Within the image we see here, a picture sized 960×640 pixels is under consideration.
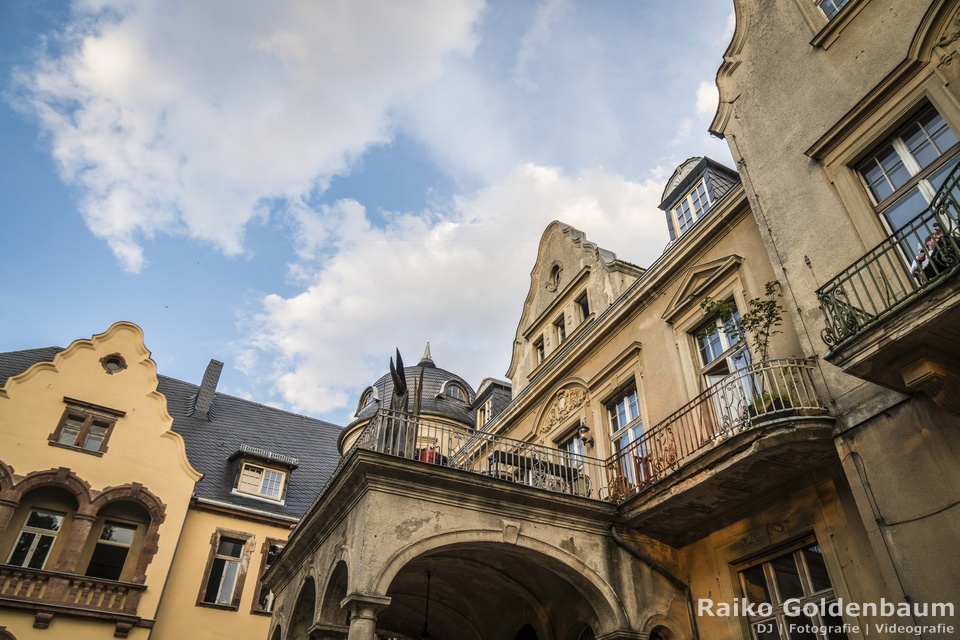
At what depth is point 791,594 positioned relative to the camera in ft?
26.4

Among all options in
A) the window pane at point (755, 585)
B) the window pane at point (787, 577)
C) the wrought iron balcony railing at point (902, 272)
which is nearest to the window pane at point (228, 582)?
the window pane at point (755, 585)

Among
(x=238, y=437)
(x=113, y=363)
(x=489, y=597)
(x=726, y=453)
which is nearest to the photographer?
(x=726, y=453)

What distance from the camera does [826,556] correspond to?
7484mm

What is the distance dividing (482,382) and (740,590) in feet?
43.8

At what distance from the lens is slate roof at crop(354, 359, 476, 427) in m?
22.9

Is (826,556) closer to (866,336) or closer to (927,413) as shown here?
(927,413)

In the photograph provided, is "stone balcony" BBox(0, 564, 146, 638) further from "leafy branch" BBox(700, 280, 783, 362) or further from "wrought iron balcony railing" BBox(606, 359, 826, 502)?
"leafy branch" BBox(700, 280, 783, 362)

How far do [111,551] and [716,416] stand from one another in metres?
16.6

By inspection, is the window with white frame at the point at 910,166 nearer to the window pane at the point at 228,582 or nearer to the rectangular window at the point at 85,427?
the window pane at the point at 228,582

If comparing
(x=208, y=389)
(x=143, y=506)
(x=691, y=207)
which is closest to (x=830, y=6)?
(x=691, y=207)

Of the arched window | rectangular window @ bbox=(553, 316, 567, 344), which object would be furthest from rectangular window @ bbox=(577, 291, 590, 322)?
the arched window

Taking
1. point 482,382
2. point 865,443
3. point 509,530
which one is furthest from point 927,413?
point 482,382

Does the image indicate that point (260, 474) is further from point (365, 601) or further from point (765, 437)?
point (765, 437)

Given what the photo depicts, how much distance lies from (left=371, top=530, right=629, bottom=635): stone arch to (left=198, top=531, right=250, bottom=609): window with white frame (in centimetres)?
1293
